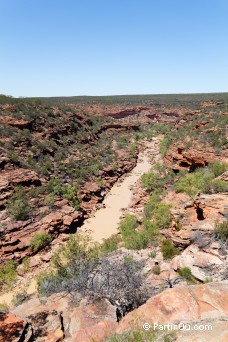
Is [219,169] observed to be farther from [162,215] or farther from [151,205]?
[162,215]

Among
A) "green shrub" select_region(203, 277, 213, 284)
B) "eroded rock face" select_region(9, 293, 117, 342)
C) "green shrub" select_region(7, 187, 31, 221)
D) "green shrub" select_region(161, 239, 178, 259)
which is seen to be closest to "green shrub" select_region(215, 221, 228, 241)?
"green shrub" select_region(161, 239, 178, 259)

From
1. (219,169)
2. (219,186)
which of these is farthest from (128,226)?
(219,169)

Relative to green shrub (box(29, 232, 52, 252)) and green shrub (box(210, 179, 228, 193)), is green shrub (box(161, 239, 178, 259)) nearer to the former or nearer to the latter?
green shrub (box(210, 179, 228, 193))

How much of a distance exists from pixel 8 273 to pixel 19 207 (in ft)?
16.2

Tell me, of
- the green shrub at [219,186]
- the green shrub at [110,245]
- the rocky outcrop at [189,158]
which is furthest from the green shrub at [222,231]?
the rocky outcrop at [189,158]

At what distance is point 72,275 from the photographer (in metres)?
8.48

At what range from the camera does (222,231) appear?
29.2 feet

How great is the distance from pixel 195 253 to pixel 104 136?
32.6 metres

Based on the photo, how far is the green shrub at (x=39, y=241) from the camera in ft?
48.1

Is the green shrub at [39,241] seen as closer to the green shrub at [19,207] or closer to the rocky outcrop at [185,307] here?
the green shrub at [19,207]

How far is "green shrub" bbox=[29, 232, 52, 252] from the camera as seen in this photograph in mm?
14661

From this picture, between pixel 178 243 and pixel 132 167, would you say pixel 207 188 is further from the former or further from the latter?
pixel 132 167

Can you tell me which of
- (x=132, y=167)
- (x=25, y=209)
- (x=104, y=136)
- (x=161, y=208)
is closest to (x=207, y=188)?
(x=161, y=208)

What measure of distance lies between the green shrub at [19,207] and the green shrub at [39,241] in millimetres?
2057
